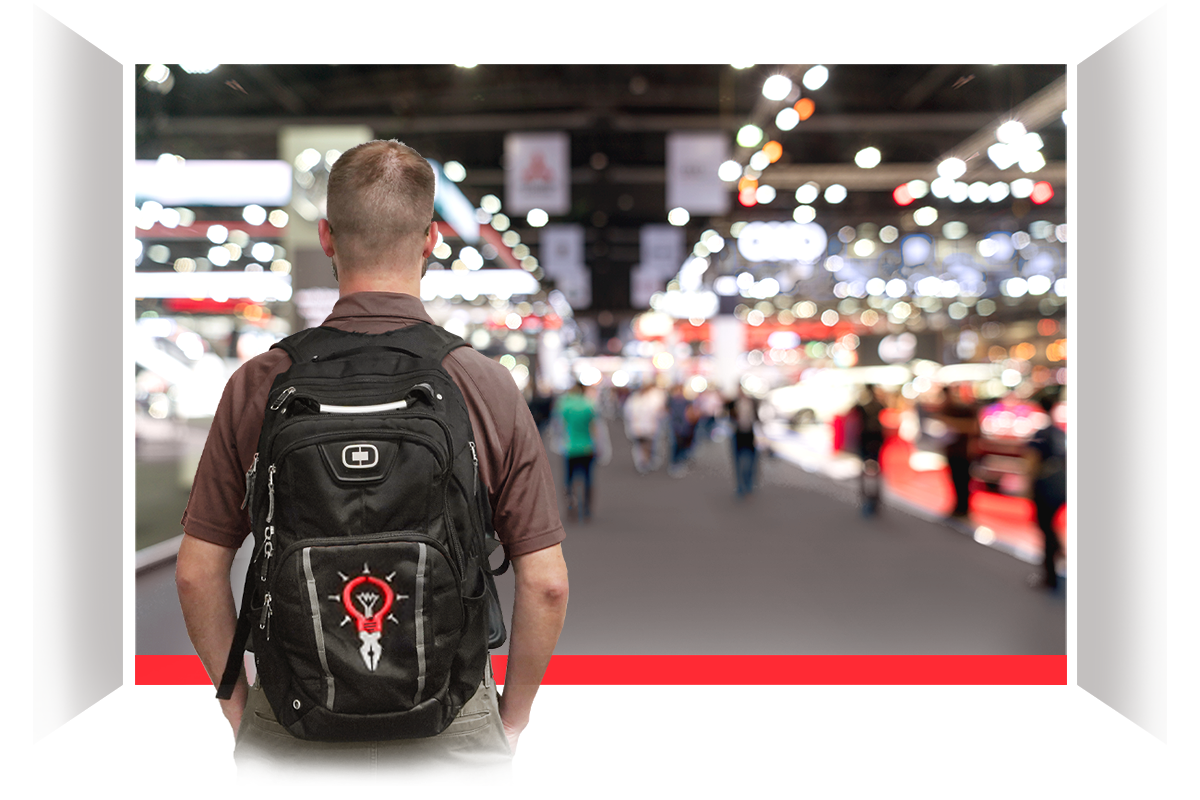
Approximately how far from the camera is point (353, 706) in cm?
132

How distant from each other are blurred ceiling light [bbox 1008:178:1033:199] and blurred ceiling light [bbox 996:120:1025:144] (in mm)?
7352

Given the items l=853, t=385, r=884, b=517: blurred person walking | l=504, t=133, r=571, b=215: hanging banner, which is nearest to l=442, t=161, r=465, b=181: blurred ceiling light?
l=504, t=133, r=571, b=215: hanging banner

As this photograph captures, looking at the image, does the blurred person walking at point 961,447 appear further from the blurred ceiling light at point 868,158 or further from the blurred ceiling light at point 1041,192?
the blurred ceiling light at point 868,158

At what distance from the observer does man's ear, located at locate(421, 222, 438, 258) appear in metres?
1.58

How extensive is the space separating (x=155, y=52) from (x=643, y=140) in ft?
46.8

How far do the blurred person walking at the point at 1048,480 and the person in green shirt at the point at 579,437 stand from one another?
14.5 feet

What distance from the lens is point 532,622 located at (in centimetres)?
152

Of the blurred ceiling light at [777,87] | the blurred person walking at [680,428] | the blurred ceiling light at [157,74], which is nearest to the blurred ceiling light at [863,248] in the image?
the blurred person walking at [680,428]

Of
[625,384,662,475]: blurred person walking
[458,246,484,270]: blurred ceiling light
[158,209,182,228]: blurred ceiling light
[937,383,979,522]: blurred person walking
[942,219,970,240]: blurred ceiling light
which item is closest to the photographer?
[158,209,182,228]: blurred ceiling light

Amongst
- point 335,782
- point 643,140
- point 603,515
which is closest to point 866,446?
point 603,515

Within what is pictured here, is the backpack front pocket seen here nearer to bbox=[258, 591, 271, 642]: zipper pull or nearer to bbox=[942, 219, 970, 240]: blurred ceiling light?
bbox=[258, 591, 271, 642]: zipper pull
